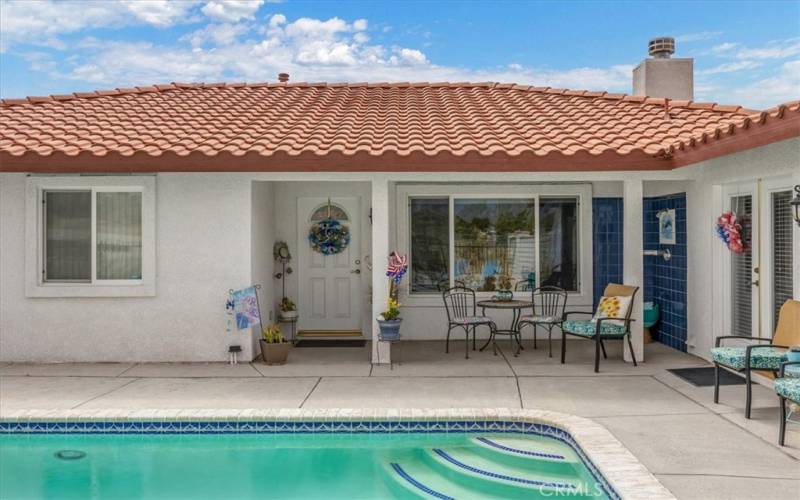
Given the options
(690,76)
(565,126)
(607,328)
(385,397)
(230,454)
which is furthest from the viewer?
(690,76)

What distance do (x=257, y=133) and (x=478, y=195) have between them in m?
3.50

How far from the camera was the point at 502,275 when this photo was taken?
11070 mm

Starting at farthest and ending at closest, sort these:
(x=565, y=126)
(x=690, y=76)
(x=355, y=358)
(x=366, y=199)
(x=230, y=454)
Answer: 1. (x=690, y=76)
2. (x=366, y=199)
3. (x=565, y=126)
4. (x=355, y=358)
5. (x=230, y=454)

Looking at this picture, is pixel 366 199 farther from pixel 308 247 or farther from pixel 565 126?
pixel 565 126

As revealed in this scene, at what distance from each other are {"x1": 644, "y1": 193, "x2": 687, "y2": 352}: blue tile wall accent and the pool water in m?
4.72

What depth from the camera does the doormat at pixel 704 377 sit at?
25.4 feet

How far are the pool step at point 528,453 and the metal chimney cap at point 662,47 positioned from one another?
9432 millimetres

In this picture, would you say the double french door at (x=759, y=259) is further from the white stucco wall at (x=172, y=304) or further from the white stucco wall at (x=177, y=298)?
the white stucco wall at (x=172, y=304)

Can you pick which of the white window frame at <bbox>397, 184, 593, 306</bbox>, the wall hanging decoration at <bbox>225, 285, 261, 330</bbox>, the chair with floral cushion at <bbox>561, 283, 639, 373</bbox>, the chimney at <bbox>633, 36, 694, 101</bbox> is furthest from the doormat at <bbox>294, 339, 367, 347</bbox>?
the chimney at <bbox>633, 36, 694, 101</bbox>

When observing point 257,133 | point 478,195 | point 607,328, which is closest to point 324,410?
point 607,328

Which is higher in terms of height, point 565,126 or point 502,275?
point 565,126

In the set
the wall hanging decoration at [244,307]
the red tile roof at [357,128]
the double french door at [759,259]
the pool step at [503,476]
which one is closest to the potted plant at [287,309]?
the wall hanging decoration at [244,307]

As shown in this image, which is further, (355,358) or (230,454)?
(355,358)

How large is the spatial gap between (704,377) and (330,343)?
17.1 feet
